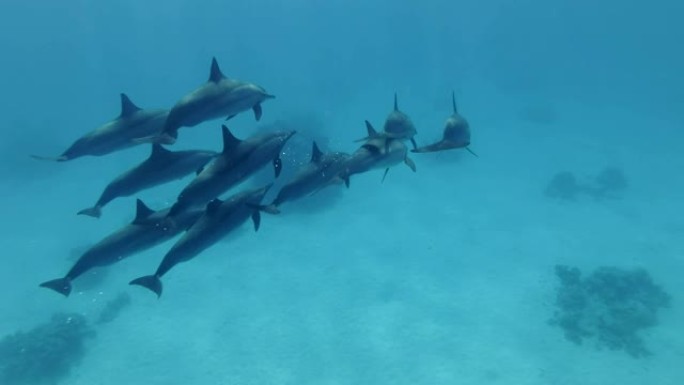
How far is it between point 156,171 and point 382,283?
13583mm

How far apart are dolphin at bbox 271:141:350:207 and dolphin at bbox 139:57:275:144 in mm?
1050

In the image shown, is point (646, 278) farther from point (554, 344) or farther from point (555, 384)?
point (555, 384)

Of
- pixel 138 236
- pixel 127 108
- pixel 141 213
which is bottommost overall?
pixel 138 236

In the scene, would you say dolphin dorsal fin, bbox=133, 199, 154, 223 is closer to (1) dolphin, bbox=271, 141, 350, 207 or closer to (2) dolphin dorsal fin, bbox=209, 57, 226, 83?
(1) dolphin, bbox=271, 141, 350, 207

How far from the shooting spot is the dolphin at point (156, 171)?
233 inches

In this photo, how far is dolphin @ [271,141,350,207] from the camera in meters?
5.85

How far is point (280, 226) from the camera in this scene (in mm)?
23016

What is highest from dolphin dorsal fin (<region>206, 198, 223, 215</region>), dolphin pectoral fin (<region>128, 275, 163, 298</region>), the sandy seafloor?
dolphin dorsal fin (<region>206, 198, 223, 215</region>)

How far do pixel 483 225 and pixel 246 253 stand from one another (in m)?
11.1

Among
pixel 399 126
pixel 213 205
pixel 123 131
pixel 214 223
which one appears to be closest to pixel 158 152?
pixel 123 131

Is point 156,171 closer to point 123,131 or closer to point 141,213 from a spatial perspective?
point 141,213

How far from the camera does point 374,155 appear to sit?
648 cm

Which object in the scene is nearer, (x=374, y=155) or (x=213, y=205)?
(x=213, y=205)

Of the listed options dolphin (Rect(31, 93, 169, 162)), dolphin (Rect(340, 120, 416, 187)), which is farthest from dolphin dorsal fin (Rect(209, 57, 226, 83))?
dolphin (Rect(340, 120, 416, 187))
